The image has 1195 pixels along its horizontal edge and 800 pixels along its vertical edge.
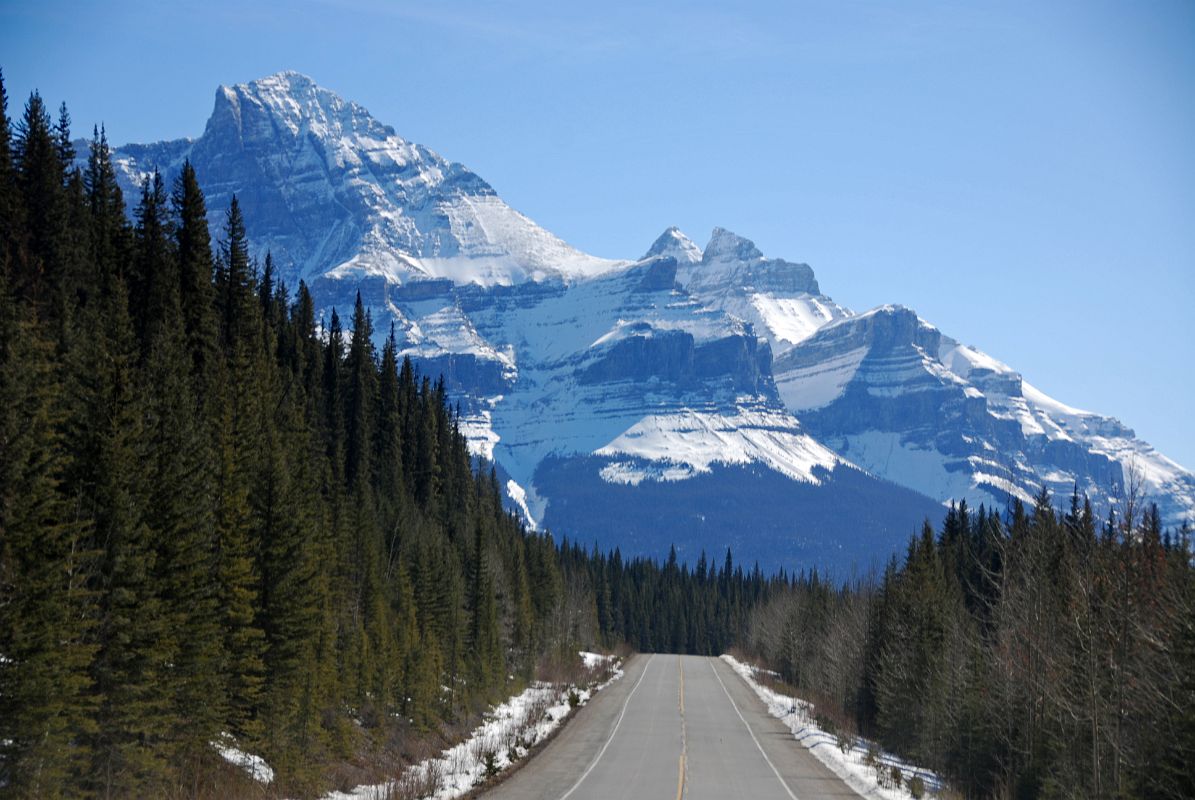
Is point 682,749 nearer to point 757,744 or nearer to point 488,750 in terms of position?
point 757,744

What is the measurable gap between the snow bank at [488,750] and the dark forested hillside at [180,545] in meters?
1.71

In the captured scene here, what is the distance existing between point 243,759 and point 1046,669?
21683mm

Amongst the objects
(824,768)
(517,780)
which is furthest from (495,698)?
(517,780)

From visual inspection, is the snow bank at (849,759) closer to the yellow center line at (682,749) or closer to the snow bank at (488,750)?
the yellow center line at (682,749)

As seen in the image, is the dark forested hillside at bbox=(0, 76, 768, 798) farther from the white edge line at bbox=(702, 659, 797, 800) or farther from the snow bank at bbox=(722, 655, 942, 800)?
the snow bank at bbox=(722, 655, 942, 800)

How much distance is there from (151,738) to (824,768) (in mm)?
21730

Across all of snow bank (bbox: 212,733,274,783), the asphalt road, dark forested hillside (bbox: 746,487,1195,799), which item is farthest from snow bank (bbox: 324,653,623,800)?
dark forested hillside (bbox: 746,487,1195,799)

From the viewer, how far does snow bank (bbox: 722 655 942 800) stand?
113 ft

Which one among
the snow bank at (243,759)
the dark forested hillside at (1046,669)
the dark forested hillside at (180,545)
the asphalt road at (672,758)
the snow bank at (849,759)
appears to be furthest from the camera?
the snow bank at (849,759)

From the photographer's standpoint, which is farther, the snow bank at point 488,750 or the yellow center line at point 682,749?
the yellow center line at point 682,749

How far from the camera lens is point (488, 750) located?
4019 cm

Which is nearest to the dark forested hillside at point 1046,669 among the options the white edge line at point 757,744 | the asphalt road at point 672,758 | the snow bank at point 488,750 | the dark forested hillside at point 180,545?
the white edge line at point 757,744

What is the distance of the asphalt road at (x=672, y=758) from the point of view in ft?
102

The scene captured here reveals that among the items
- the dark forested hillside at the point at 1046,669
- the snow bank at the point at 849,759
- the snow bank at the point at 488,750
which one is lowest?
the snow bank at the point at 488,750
